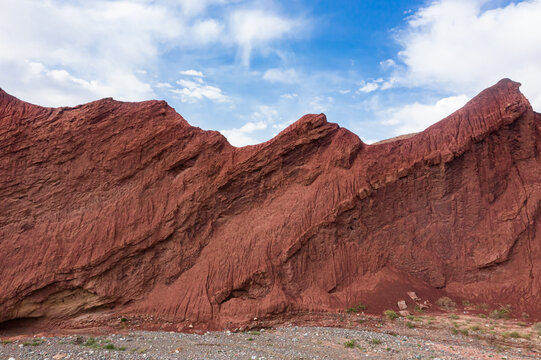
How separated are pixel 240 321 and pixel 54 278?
964 centimetres

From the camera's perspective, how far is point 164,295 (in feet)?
59.2

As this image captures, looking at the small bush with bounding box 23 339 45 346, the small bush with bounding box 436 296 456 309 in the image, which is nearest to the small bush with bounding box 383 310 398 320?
the small bush with bounding box 436 296 456 309

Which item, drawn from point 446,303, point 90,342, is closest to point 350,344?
point 446,303

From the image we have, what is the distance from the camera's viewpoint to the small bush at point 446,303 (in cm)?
1856

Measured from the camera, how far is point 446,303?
18641 mm

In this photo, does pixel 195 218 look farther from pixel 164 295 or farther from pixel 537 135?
pixel 537 135

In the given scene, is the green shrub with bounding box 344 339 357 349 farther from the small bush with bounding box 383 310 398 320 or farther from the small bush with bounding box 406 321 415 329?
the small bush with bounding box 383 310 398 320

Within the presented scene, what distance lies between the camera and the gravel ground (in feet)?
39.2

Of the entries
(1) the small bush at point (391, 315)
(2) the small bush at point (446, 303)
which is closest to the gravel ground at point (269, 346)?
(1) the small bush at point (391, 315)

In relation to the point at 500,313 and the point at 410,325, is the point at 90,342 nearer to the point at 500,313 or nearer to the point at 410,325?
Result: the point at 410,325

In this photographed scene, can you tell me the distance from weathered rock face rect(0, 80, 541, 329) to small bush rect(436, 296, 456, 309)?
920 mm

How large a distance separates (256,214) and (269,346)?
8.78 metres

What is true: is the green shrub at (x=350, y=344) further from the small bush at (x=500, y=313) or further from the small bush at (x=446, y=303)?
the small bush at (x=500, y=313)

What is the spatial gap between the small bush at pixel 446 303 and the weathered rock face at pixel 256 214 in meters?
0.92
